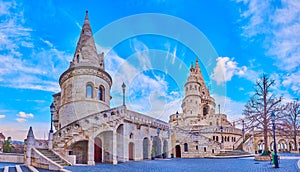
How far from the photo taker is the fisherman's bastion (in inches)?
702

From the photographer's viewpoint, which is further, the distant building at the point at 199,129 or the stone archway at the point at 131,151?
the distant building at the point at 199,129

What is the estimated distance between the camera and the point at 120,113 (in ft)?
70.2

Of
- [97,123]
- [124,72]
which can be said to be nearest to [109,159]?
[97,123]

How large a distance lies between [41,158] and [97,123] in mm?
5283

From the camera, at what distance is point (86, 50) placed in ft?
86.4

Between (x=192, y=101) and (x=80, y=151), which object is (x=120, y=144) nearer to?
(x=80, y=151)

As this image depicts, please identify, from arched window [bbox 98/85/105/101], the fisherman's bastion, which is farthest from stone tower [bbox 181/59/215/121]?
arched window [bbox 98/85/105/101]

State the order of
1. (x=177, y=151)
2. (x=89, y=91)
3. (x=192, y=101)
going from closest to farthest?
(x=89, y=91) < (x=177, y=151) < (x=192, y=101)

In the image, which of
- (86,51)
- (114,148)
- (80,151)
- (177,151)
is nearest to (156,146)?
(177,151)

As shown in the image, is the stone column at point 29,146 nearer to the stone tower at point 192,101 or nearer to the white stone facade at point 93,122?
the white stone facade at point 93,122

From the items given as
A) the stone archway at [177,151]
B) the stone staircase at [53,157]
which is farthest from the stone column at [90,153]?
the stone archway at [177,151]

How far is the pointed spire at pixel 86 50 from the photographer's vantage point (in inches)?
A: 1001

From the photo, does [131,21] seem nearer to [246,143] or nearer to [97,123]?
[97,123]

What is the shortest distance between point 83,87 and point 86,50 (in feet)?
15.9
